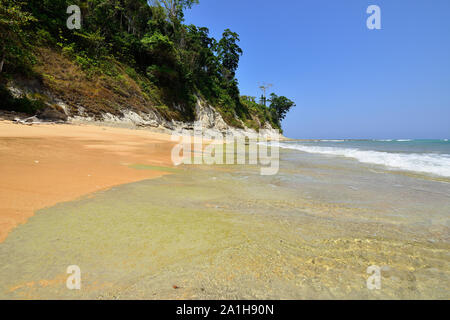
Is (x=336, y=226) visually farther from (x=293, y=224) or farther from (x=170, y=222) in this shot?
(x=170, y=222)

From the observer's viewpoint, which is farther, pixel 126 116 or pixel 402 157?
Answer: pixel 126 116

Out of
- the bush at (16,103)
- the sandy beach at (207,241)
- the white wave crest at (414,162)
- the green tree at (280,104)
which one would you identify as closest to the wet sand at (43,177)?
the sandy beach at (207,241)

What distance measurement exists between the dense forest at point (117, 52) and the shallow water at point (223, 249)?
1113 cm

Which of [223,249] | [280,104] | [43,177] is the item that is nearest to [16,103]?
[43,177]

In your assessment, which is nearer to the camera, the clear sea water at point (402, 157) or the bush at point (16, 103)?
the clear sea water at point (402, 157)

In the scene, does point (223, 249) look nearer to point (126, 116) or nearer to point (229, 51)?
point (126, 116)

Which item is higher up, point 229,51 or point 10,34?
point 229,51

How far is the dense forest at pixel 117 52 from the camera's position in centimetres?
980

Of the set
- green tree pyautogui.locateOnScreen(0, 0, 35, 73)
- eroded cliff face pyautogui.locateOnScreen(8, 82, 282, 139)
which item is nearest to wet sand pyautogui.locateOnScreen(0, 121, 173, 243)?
eroded cliff face pyautogui.locateOnScreen(8, 82, 282, 139)

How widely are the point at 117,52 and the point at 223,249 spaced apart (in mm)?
21338

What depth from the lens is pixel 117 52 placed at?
→ 57.1ft

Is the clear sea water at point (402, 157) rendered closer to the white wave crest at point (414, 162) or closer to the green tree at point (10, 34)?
the white wave crest at point (414, 162)

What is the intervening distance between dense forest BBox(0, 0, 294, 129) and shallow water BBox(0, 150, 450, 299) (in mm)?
11130
